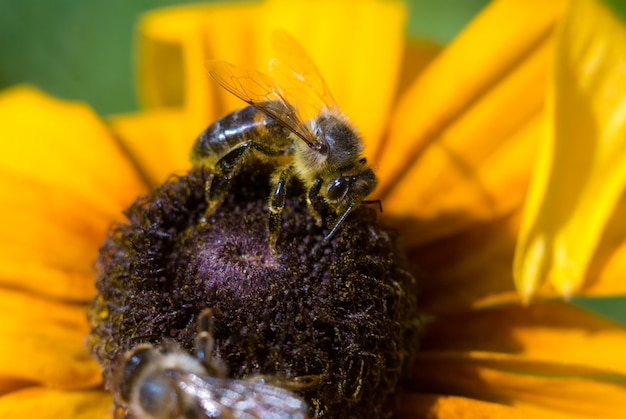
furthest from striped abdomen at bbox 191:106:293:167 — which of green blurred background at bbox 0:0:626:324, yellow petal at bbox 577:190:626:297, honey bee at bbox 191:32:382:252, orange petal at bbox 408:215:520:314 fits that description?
green blurred background at bbox 0:0:626:324

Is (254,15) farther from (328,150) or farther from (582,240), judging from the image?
(582,240)

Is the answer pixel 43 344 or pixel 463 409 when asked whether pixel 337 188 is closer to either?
pixel 463 409

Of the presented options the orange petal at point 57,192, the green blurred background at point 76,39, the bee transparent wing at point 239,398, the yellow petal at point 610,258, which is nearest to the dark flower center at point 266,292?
the bee transparent wing at point 239,398

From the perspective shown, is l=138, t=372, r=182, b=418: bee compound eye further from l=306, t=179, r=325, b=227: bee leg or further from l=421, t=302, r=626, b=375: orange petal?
l=421, t=302, r=626, b=375: orange petal

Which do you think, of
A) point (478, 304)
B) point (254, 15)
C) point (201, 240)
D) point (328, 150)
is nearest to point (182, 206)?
point (201, 240)

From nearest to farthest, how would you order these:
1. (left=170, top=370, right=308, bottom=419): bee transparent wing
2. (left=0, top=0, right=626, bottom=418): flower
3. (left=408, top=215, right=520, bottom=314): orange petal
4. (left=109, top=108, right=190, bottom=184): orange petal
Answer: (left=170, top=370, right=308, bottom=419): bee transparent wing → (left=0, top=0, right=626, bottom=418): flower → (left=408, top=215, right=520, bottom=314): orange petal → (left=109, top=108, right=190, bottom=184): orange petal

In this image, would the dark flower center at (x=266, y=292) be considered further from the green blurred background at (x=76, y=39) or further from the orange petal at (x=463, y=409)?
the green blurred background at (x=76, y=39)

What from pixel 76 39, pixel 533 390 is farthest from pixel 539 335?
pixel 76 39
